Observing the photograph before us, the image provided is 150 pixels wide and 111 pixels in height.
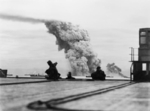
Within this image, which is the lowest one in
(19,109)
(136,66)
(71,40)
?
(19,109)

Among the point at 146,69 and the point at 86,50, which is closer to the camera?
the point at 146,69

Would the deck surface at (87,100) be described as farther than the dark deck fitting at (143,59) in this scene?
No

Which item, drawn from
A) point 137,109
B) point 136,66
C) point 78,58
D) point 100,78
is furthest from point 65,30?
point 137,109

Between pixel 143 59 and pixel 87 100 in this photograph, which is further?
pixel 143 59

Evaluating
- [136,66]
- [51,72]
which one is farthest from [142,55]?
[51,72]

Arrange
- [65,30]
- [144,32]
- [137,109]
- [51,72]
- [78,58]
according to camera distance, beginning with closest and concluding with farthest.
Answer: [137,109]
[144,32]
[51,72]
[65,30]
[78,58]

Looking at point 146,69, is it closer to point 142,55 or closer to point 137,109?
point 142,55

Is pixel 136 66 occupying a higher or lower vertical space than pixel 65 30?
lower

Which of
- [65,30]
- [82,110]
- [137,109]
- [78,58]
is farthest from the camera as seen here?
[78,58]

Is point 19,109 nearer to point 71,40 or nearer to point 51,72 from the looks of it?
point 51,72

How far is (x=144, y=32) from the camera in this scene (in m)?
41.8

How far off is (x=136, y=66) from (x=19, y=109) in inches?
1377

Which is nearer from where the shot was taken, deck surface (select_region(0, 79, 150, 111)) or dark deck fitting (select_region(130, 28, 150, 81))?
deck surface (select_region(0, 79, 150, 111))

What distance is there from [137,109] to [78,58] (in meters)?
112
